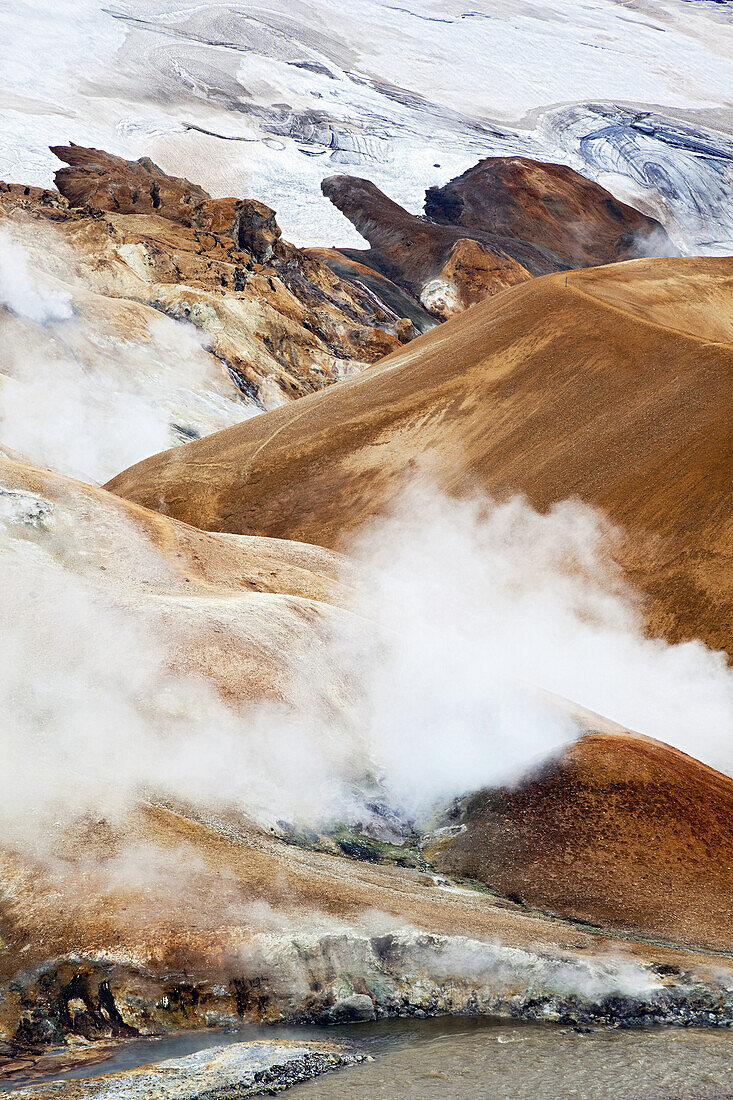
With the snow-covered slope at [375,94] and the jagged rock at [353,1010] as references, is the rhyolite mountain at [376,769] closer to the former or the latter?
the jagged rock at [353,1010]

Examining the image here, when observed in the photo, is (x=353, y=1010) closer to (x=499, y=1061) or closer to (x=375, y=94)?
(x=499, y=1061)

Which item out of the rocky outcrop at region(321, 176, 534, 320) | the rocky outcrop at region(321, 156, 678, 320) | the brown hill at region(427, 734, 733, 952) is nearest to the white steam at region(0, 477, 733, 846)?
the brown hill at region(427, 734, 733, 952)

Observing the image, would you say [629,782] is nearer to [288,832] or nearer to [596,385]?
[288,832]

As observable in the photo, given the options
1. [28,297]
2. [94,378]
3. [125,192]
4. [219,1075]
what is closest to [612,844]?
[219,1075]

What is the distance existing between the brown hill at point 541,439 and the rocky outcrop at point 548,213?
5357 centimetres

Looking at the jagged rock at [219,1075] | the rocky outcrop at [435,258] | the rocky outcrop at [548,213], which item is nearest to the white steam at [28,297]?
the jagged rock at [219,1075]

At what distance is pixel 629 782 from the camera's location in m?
12.1

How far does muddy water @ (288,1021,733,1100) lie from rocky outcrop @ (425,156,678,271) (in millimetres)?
79323

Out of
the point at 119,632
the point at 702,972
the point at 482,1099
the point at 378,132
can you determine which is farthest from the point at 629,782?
the point at 378,132

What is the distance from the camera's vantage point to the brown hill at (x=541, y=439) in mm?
23438

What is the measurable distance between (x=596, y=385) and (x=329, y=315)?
29.1 metres

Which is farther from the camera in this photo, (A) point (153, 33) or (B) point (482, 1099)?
(A) point (153, 33)

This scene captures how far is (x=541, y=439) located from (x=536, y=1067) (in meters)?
21.3

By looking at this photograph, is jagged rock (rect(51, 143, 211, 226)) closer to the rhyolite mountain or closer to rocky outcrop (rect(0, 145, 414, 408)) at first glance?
rocky outcrop (rect(0, 145, 414, 408))
